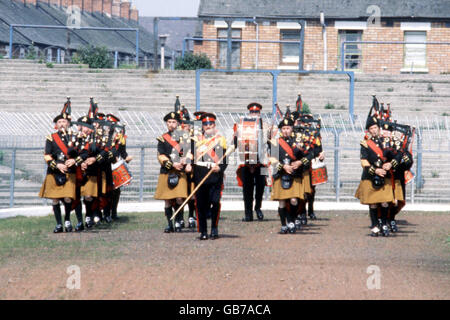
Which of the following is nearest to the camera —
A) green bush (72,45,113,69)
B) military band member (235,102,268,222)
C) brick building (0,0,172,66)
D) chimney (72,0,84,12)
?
military band member (235,102,268,222)

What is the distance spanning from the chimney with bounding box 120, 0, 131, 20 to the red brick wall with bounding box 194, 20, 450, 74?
3427 cm

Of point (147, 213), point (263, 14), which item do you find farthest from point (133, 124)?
point (263, 14)

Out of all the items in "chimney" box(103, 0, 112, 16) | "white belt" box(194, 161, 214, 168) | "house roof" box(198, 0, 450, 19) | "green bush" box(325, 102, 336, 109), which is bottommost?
"white belt" box(194, 161, 214, 168)

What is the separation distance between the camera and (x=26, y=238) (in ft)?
48.9

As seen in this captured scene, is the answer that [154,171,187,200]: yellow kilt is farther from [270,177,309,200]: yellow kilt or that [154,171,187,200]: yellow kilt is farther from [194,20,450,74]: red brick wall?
[194,20,450,74]: red brick wall

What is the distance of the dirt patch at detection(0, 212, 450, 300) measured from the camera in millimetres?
10023

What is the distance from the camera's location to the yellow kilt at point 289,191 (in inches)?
595

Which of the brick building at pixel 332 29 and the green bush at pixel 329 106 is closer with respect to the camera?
the green bush at pixel 329 106

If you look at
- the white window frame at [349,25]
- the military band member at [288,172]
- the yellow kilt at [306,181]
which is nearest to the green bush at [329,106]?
the white window frame at [349,25]

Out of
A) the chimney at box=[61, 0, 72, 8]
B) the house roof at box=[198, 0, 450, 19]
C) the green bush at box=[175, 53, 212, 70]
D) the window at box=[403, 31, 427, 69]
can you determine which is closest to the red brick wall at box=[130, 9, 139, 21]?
the chimney at box=[61, 0, 72, 8]

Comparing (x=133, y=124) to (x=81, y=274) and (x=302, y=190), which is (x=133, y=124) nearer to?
(x=302, y=190)

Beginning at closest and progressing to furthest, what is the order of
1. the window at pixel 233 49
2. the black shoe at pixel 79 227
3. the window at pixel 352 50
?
1. the black shoe at pixel 79 227
2. the window at pixel 352 50
3. the window at pixel 233 49

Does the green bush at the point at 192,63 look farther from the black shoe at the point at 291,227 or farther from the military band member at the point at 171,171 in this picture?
the black shoe at the point at 291,227

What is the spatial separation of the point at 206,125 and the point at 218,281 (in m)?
4.35
